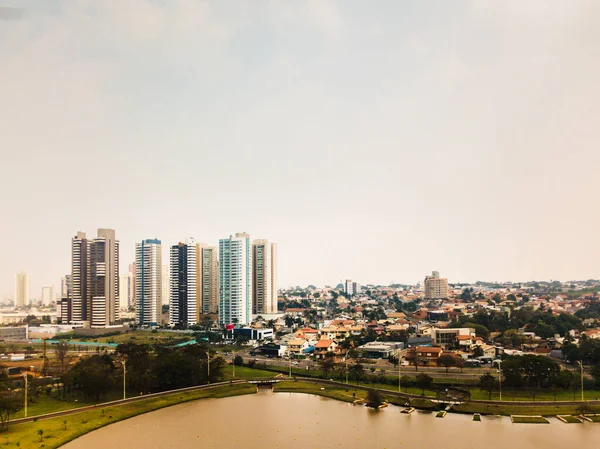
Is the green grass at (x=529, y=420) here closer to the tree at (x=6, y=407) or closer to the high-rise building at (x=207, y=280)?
the tree at (x=6, y=407)

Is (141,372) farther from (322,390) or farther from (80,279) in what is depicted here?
(80,279)

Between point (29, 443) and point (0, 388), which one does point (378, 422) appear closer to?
point (29, 443)

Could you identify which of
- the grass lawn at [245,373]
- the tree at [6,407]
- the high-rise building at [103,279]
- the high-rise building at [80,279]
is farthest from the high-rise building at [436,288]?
the tree at [6,407]

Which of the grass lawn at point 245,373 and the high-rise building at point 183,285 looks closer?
the grass lawn at point 245,373

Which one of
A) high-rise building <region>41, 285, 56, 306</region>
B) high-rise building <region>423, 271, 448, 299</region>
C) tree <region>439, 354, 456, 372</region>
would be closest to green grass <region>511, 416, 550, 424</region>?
tree <region>439, 354, 456, 372</region>

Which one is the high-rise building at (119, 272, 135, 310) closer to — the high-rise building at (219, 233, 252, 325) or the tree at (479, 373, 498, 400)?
the high-rise building at (219, 233, 252, 325)

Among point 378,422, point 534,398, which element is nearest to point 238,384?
point 378,422
